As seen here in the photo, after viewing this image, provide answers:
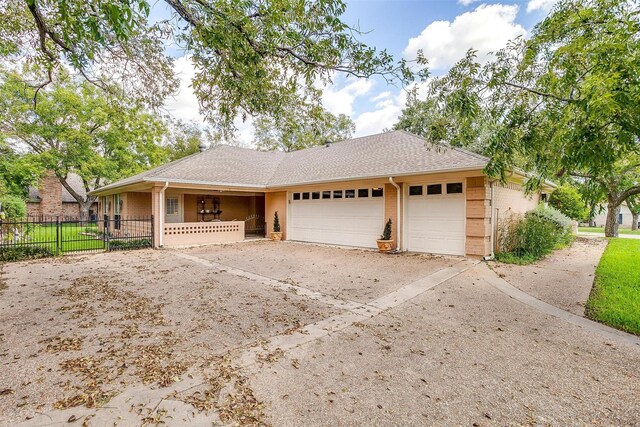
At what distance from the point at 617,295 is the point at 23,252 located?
15249mm

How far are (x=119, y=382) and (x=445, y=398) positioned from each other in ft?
9.77

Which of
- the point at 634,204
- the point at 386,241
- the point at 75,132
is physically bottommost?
the point at 386,241

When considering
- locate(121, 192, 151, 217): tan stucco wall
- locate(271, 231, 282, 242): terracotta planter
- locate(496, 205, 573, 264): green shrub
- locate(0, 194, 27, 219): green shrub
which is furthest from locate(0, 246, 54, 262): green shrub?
locate(496, 205, 573, 264): green shrub

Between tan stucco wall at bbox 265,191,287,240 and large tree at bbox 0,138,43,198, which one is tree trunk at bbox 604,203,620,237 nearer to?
tan stucco wall at bbox 265,191,287,240

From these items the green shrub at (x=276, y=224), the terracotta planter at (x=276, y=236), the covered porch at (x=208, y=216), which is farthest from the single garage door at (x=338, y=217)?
the covered porch at (x=208, y=216)

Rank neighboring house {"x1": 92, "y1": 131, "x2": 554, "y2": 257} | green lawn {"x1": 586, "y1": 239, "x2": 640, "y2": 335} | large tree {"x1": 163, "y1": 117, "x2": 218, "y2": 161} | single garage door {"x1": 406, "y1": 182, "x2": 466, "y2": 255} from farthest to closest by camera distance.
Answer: large tree {"x1": 163, "y1": 117, "x2": 218, "y2": 161}, single garage door {"x1": 406, "y1": 182, "x2": 466, "y2": 255}, neighboring house {"x1": 92, "y1": 131, "x2": 554, "y2": 257}, green lawn {"x1": 586, "y1": 239, "x2": 640, "y2": 335}

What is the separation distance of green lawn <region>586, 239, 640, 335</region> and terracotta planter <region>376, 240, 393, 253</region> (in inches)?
217

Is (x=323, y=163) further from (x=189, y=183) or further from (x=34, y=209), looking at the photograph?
(x=34, y=209)

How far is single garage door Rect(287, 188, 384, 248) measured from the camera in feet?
39.1

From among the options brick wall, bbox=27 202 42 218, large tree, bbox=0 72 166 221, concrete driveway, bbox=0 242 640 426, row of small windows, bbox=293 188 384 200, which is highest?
large tree, bbox=0 72 166 221

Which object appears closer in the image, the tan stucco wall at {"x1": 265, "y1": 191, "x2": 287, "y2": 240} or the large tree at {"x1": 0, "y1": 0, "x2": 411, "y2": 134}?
the large tree at {"x1": 0, "y1": 0, "x2": 411, "y2": 134}

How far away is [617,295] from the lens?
5.81 meters

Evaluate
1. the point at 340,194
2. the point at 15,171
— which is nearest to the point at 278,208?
the point at 340,194

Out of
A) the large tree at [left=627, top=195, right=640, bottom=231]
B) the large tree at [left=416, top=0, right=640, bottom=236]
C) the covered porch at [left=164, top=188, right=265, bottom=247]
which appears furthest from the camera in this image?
the covered porch at [left=164, top=188, right=265, bottom=247]
